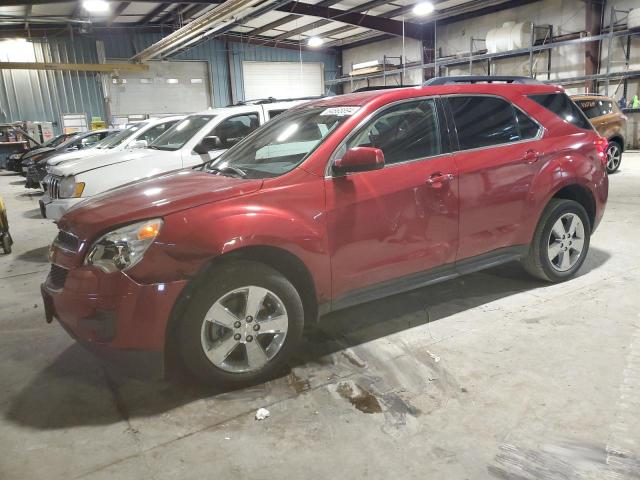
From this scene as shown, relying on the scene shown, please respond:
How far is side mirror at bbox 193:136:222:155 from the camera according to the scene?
18.3 ft

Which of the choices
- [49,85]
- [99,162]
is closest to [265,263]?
[99,162]

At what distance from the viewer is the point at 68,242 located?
263 cm

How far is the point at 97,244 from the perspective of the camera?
2.40m

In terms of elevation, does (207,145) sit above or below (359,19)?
below

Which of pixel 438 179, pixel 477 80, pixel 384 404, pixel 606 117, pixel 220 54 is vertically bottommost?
pixel 384 404

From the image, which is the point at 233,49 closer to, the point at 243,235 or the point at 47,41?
the point at 47,41

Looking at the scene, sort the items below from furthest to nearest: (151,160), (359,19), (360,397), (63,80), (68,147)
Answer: (63,80), (359,19), (68,147), (151,160), (360,397)

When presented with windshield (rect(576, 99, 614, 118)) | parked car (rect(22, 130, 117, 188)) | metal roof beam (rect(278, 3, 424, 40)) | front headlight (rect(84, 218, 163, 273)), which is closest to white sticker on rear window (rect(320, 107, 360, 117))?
front headlight (rect(84, 218, 163, 273))

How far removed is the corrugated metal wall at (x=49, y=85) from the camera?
1822cm

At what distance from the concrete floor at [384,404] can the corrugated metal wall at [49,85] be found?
59.6ft

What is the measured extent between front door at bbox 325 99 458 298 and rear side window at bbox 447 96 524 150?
191 millimetres

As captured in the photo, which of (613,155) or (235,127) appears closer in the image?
(235,127)

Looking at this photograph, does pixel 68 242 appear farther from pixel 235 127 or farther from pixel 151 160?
pixel 235 127

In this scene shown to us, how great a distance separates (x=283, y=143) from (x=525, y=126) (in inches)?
70.5
